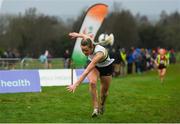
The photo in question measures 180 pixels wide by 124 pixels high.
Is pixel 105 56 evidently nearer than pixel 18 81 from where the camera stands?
Yes

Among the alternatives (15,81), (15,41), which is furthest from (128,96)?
(15,41)

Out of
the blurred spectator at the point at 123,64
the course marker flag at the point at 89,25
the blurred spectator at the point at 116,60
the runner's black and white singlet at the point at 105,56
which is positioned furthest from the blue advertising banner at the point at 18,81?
the blurred spectator at the point at 123,64

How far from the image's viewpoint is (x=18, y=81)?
706 inches

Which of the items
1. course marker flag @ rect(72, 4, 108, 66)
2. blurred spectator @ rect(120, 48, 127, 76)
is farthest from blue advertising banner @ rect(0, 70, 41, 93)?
blurred spectator @ rect(120, 48, 127, 76)

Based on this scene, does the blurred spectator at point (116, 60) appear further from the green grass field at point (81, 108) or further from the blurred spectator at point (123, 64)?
the green grass field at point (81, 108)

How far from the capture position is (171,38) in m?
86.7

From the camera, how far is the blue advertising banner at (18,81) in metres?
17.5

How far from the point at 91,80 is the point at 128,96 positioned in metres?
5.50

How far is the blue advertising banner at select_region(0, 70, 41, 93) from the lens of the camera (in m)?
17.5

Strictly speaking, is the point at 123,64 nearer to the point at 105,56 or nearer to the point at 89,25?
the point at 89,25

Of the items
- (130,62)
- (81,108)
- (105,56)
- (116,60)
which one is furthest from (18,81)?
(130,62)

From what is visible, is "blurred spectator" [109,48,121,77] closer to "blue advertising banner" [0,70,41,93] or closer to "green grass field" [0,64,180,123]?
"blue advertising banner" [0,70,41,93]

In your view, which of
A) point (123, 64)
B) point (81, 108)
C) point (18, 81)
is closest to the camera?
point (81, 108)

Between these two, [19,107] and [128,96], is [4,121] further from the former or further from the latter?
[128,96]
